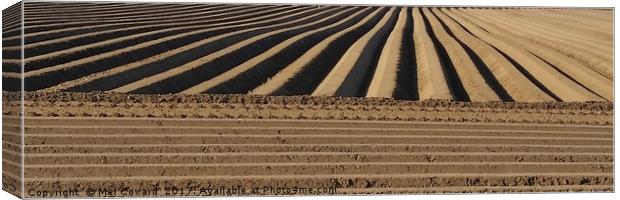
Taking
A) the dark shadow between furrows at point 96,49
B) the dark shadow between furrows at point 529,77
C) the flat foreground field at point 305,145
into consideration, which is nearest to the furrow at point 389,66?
the flat foreground field at point 305,145

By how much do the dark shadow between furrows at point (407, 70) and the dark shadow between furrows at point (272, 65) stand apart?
0.47 metres

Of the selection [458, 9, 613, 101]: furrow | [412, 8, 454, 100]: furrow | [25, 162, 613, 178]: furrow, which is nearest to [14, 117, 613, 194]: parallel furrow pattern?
[25, 162, 613, 178]: furrow

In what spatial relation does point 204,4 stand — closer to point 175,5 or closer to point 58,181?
point 175,5

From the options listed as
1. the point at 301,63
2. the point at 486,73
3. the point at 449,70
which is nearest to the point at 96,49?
the point at 301,63

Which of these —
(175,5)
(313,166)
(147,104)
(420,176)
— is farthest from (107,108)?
(420,176)

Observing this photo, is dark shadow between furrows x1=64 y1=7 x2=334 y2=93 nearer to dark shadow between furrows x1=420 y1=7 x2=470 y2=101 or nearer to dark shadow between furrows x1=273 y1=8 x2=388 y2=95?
dark shadow between furrows x1=273 y1=8 x2=388 y2=95

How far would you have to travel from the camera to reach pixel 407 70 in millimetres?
8656

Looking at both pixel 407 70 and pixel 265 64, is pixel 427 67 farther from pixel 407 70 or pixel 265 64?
pixel 265 64

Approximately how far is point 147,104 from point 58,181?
33.8 inches

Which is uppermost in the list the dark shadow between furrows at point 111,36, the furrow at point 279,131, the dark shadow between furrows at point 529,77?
the dark shadow between furrows at point 111,36

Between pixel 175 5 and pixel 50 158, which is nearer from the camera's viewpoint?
pixel 50 158

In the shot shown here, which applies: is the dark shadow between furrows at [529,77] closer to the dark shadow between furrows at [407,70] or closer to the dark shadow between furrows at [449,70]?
the dark shadow between furrows at [449,70]

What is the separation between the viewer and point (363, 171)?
820cm

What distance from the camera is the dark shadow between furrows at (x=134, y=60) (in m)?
7.79
